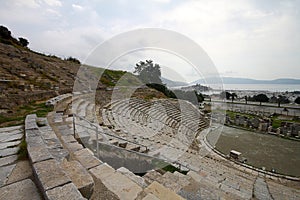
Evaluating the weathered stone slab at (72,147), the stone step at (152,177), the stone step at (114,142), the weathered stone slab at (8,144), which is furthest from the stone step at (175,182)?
the weathered stone slab at (8,144)

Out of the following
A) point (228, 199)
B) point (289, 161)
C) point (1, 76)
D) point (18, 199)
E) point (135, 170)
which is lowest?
point (289, 161)

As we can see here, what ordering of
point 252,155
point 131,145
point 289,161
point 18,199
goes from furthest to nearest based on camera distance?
point 252,155
point 289,161
point 131,145
point 18,199

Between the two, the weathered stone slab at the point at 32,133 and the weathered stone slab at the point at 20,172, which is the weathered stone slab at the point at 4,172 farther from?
the weathered stone slab at the point at 32,133

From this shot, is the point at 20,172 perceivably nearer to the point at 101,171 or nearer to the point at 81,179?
the point at 81,179

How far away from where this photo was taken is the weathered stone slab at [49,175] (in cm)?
138

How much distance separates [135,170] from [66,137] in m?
1.68

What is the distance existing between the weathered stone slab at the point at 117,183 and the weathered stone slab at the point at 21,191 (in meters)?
0.70

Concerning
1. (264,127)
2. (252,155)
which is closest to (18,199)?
(252,155)

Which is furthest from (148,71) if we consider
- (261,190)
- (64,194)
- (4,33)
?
(64,194)

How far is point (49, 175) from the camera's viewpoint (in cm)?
150

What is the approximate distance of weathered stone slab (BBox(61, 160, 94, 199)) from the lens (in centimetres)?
156

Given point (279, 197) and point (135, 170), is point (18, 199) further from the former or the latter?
point (279, 197)

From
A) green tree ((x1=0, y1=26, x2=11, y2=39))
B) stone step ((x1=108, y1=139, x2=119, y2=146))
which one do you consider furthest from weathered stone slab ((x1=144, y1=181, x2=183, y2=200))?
green tree ((x1=0, y1=26, x2=11, y2=39))

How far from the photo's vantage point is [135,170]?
3.57 metres
